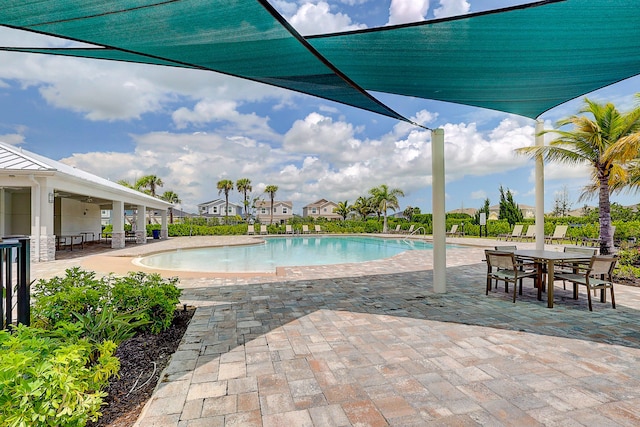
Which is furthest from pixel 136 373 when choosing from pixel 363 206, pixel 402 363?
pixel 363 206

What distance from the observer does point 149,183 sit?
3862cm

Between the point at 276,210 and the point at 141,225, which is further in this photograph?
the point at 276,210

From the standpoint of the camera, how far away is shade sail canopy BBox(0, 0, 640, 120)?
3119mm

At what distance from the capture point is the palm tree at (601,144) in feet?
25.6

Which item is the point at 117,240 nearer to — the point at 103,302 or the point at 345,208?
the point at 103,302

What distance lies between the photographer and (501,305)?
5078 mm

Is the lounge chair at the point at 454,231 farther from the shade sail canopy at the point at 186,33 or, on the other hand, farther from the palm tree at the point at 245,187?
the palm tree at the point at 245,187

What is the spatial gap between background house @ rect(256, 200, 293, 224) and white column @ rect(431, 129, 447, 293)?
50.6 meters

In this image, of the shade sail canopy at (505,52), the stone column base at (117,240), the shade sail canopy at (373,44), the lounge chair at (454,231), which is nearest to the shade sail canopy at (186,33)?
the shade sail canopy at (373,44)

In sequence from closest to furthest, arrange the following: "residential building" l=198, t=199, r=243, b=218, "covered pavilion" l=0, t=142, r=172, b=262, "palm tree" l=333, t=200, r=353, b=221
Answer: "covered pavilion" l=0, t=142, r=172, b=262 < "palm tree" l=333, t=200, r=353, b=221 < "residential building" l=198, t=199, r=243, b=218

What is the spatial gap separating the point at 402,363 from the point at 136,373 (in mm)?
2374

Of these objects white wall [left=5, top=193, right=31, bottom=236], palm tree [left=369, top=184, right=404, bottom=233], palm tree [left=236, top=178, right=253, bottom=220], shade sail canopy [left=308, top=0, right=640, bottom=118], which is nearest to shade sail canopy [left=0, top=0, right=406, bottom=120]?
shade sail canopy [left=308, top=0, right=640, bottom=118]

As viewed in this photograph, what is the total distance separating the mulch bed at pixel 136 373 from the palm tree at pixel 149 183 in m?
38.5

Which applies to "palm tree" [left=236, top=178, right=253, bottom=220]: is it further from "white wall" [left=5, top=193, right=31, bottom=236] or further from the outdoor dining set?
the outdoor dining set
